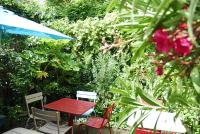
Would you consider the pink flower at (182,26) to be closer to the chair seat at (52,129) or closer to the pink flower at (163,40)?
the pink flower at (163,40)

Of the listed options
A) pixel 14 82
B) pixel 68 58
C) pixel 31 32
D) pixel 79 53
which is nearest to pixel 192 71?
pixel 31 32

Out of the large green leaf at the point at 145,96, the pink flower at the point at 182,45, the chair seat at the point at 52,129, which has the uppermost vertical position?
the pink flower at the point at 182,45

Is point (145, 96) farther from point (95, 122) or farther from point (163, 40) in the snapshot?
point (95, 122)

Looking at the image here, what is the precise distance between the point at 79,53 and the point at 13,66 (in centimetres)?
230

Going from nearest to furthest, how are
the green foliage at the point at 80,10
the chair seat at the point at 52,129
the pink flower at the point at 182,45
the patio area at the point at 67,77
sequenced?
1. the pink flower at the point at 182,45
2. the patio area at the point at 67,77
3. the chair seat at the point at 52,129
4. the green foliage at the point at 80,10

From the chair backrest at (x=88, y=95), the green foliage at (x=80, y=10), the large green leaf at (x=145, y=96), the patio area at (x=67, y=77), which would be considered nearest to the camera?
the large green leaf at (x=145, y=96)

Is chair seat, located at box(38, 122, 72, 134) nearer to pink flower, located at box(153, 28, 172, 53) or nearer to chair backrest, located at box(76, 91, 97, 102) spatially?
chair backrest, located at box(76, 91, 97, 102)

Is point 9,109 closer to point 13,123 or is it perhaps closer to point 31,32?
point 13,123

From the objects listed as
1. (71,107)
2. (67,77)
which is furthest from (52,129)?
(67,77)

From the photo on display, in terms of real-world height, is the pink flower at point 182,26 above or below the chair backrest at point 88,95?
above

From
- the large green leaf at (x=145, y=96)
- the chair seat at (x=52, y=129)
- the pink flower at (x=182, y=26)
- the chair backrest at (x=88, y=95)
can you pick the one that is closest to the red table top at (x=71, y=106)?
the chair seat at (x=52, y=129)

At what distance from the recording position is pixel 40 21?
29.8 ft

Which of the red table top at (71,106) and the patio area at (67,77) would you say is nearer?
the patio area at (67,77)

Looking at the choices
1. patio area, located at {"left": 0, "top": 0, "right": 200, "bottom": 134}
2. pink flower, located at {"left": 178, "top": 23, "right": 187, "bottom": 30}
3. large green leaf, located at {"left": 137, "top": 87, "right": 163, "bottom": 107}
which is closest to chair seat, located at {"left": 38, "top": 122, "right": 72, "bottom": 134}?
patio area, located at {"left": 0, "top": 0, "right": 200, "bottom": 134}
